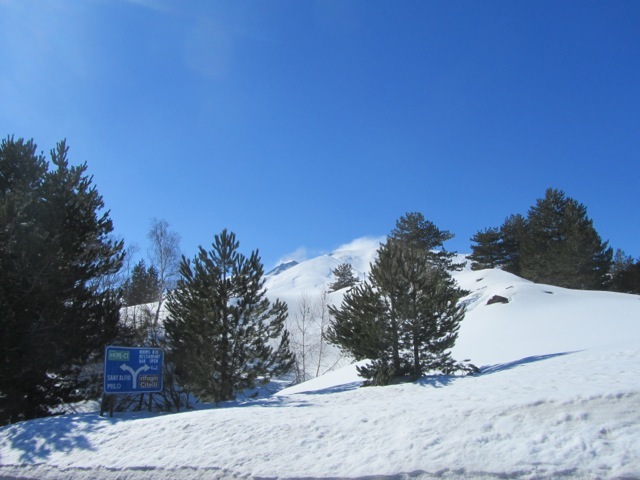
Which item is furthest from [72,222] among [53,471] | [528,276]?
[528,276]

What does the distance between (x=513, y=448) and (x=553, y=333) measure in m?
19.4

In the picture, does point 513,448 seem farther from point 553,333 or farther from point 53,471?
point 553,333

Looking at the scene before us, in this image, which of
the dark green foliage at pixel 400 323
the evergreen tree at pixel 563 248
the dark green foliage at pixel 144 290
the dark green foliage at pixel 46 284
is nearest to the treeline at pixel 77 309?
the dark green foliage at pixel 46 284

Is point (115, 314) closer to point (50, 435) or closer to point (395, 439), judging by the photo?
point (50, 435)

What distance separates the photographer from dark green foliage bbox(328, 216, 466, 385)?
48.4 ft

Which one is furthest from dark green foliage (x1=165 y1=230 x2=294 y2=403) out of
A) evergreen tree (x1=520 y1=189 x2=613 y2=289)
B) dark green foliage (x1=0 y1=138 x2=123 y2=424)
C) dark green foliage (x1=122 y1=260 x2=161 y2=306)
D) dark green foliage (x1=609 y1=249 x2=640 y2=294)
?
dark green foliage (x1=609 y1=249 x2=640 y2=294)

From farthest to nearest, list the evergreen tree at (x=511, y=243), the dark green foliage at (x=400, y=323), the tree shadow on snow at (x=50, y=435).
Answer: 1. the evergreen tree at (x=511, y=243)
2. the dark green foliage at (x=400, y=323)
3. the tree shadow on snow at (x=50, y=435)

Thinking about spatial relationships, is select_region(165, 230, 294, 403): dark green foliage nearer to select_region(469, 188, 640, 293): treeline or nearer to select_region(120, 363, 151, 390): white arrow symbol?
select_region(120, 363, 151, 390): white arrow symbol

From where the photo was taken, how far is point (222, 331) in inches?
591

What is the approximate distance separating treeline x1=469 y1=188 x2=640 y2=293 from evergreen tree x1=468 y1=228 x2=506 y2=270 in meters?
0.12

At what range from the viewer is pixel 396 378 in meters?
14.8

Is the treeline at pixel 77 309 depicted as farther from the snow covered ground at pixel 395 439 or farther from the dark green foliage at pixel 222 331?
the snow covered ground at pixel 395 439

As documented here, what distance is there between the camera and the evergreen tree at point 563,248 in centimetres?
3956

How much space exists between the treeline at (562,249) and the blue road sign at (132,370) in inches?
1518
